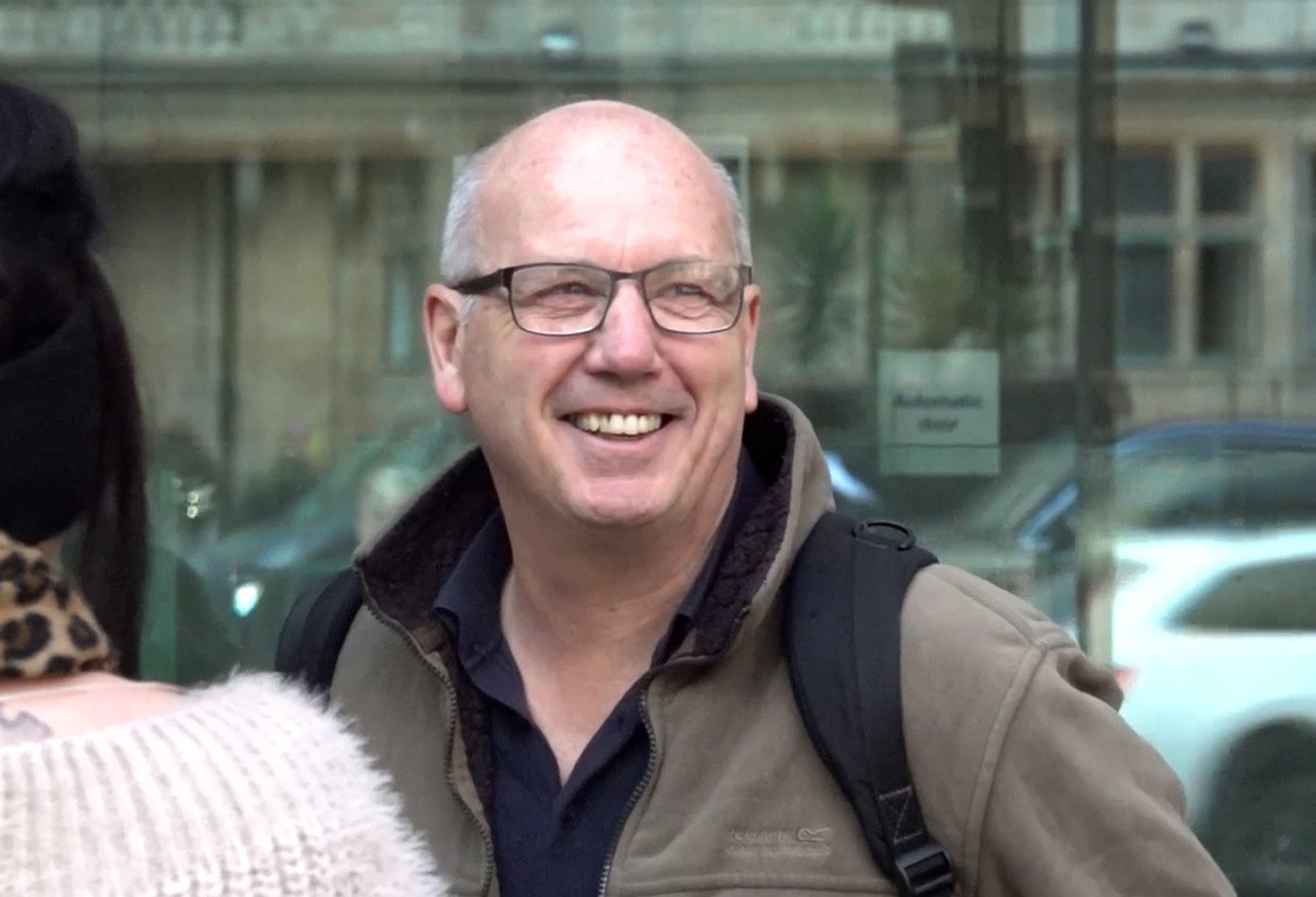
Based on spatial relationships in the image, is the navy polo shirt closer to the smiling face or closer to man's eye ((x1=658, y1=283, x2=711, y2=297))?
the smiling face

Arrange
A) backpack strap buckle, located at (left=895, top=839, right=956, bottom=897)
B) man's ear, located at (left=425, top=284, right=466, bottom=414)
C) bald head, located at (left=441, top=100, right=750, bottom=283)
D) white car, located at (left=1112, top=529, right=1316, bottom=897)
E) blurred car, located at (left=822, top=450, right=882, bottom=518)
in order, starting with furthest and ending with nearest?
blurred car, located at (left=822, top=450, right=882, bottom=518), white car, located at (left=1112, top=529, right=1316, bottom=897), man's ear, located at (left=425, top=284, right=466, bottom=414), bald head, located at (left=441, top=100, right=750, bottom=283), backpack strap buckle, located at (left=895, top=839, right=956, bottom=897)

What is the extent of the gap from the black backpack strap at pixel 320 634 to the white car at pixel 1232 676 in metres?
3.76

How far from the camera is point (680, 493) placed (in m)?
2.04

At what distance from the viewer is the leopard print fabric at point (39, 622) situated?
1397mm

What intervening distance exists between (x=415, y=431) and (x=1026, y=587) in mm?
1809

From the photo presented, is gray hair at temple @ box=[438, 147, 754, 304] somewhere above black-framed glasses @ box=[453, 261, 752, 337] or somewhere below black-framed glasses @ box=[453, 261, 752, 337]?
above

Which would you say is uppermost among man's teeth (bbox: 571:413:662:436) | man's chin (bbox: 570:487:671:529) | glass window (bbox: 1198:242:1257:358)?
man's teeth (bbox: 571:413:662:436)

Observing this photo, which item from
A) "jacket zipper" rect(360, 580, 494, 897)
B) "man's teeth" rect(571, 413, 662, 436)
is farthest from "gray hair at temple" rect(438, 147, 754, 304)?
"jacket zipper" rect(360, 580, 494, 897)

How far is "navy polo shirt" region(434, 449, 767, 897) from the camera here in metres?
1.96

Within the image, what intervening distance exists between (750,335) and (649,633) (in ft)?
1.11

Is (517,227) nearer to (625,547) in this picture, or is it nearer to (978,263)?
(625,547)

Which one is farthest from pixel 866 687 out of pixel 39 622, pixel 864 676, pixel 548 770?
pixel 39 622

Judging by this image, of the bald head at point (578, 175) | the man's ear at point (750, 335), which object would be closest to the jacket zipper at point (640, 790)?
the man's ear at point (750, 335)

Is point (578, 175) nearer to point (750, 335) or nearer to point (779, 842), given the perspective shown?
point (750, 335)
